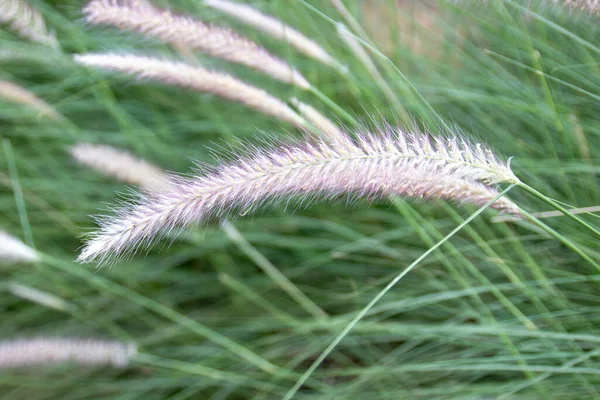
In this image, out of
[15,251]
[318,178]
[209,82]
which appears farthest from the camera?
[15,251]

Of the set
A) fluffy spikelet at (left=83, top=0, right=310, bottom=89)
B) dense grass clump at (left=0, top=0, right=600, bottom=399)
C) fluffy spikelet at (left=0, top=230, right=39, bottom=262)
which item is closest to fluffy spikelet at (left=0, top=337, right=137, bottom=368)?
dense grass clump at (left=0, top=0, right=600, bottom=399)

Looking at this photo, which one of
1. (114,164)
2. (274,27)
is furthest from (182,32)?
(114,164)

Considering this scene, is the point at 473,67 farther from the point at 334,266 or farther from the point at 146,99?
the point at 146,99

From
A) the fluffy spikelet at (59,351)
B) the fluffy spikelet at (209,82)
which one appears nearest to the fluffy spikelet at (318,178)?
the fluffy spikelet at (209,82)

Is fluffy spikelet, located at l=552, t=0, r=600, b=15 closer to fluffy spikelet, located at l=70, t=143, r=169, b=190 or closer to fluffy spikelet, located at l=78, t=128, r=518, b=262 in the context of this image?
fluffy spikelet, located at l=78, t=128, r=518, b=262

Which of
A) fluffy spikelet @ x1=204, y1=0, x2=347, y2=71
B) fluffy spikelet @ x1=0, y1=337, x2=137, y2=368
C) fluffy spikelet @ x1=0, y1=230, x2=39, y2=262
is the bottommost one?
fluffy spikelet @ x1=0, y1=337, x2=137, y2=368

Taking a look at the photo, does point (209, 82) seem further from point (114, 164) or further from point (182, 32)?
point (114, 164)

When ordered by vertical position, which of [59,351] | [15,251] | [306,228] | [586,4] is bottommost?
[59,351]
